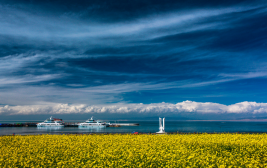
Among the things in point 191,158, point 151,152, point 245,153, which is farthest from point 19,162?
point 245,153

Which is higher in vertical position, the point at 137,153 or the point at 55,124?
the point at 137,153

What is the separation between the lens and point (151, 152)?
30.2 ft

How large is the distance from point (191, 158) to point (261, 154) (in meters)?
5.26

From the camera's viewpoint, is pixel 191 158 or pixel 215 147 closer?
pixel 191 158

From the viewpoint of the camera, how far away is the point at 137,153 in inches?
358

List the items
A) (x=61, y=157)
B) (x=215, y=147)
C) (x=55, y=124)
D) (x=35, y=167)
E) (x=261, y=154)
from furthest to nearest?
1. (x=55, y=124)
2. (x=215, y=147)
3. (x=261, y=154)
4. (x=61, y=157)
5. (x=35, y=167)

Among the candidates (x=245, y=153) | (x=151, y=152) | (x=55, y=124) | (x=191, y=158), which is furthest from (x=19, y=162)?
(x=55, y=124)

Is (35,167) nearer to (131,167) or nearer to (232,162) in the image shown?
(131,167)

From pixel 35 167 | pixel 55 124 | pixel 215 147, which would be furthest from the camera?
pixel 55 124

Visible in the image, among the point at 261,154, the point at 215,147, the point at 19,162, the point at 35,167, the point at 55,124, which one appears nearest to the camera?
the point at 35,167

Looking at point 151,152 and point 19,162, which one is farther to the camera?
point 151,152

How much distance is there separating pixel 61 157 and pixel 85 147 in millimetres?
A: 2199

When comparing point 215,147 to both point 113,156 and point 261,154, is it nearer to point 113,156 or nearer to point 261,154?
point 261,154

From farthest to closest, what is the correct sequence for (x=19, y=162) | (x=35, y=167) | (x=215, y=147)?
(x=215, y=147) → (x=19, y=162) → (x=35, y=167)
